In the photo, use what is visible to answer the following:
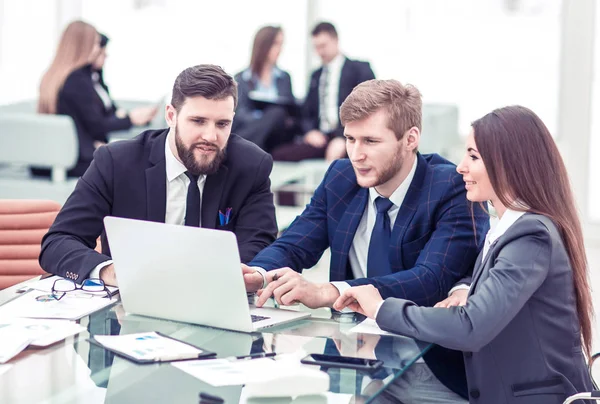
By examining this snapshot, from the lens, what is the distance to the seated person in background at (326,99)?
22.7ft

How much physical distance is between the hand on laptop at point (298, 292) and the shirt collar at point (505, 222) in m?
0.44

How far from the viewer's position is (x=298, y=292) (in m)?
2.39

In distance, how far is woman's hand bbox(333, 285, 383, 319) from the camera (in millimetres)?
2238

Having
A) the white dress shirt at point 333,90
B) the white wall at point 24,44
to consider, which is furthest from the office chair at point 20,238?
the white wall at point 24,44

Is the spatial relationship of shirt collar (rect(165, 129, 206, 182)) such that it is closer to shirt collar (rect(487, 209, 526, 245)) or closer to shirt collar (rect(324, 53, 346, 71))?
shirt collar (rect(487, 209, 526, 245))

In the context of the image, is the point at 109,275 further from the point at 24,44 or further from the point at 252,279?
the point at 24,44

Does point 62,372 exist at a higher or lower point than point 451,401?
higher

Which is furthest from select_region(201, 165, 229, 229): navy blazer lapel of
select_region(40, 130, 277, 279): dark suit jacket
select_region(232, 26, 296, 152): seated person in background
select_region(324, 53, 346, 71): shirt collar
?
select_region(324, 53, 346, 71): shirt collar

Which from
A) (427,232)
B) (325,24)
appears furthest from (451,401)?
(325,24)

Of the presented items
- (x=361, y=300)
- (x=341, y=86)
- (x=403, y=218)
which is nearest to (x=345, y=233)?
(x=403, y=218)

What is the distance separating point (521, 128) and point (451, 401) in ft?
2.38

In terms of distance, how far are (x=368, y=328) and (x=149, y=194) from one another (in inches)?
38.6

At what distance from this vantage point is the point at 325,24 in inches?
278

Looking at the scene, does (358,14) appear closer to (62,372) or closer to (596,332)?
(596,332)
